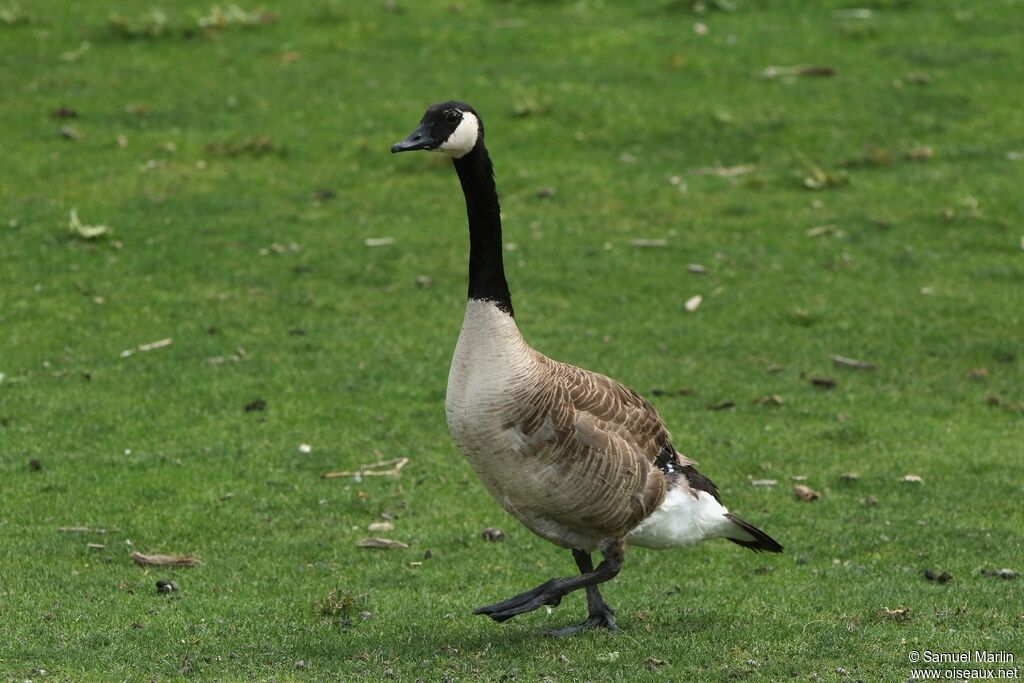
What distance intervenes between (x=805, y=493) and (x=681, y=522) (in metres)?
3.15

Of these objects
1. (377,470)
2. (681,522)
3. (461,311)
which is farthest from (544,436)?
(461,311)

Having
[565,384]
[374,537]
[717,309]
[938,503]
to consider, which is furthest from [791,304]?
[565,384]

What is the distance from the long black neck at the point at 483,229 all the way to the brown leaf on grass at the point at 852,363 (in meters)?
7.03

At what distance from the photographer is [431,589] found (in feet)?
31.4

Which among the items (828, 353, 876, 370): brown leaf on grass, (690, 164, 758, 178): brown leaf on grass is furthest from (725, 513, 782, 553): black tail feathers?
(690, 164, 758, 178): brown leaf on grass

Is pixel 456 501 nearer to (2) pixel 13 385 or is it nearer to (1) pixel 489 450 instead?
(1) pixel 489 450

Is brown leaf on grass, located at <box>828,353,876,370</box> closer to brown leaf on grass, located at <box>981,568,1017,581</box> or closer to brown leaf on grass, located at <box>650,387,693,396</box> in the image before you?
brown leaf on grass, located at <box>650,387,693,396</box>

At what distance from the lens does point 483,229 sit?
8305mm

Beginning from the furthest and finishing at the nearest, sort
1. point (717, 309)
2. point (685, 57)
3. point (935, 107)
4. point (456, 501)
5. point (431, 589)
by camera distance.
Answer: point (685, 57), point (935, 107), point (717, 309), point (456, 501), point (431, 589)

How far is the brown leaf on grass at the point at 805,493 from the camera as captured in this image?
11336mm

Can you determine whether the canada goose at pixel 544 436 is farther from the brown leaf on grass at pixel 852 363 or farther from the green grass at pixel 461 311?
the brown leaf on grass at pixel 852 363

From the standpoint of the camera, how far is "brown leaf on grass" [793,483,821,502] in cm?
1134

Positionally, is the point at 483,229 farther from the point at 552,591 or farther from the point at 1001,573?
the point at 1001,573

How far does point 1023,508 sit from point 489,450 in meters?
5.48
